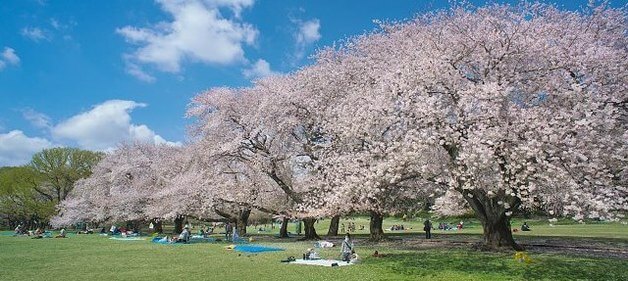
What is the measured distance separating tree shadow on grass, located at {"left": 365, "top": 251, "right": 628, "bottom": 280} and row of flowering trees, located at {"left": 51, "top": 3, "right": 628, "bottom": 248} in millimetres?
2115

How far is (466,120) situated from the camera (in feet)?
69.7

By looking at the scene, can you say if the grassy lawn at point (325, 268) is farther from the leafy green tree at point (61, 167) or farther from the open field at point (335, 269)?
the leafy green tree at point (61, 167)

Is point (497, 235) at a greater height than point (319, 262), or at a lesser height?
greater

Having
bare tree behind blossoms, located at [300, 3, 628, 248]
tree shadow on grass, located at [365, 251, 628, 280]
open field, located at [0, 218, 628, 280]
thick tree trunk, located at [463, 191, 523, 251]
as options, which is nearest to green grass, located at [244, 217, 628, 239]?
thick tree trunk, located at [463, 191, 523, 251]

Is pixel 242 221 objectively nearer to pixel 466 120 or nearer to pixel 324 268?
pixel 324 268

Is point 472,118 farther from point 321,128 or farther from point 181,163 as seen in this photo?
point 181,163

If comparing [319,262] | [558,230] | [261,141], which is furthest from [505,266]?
[558,230]

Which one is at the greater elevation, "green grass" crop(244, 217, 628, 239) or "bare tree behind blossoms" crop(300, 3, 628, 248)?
"bare tree behind blossoms" crop(300, 3, 628, 248)

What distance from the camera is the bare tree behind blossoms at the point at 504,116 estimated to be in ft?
62.0

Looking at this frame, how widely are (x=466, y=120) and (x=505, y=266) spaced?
6288 mm

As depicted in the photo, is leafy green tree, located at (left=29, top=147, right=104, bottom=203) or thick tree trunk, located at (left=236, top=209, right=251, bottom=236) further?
leafy green tree, located at (left=29, top=147, right=104, bottom=203)

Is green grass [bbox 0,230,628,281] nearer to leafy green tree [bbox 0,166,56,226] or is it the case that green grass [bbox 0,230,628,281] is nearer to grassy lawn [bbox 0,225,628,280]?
grassy lawn [bbox 0,225,628,280]

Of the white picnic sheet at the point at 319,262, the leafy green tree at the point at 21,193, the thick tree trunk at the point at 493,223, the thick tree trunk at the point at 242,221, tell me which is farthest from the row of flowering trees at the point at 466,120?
the leafy green tree at the point at 21,193

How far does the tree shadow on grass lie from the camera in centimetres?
1698
